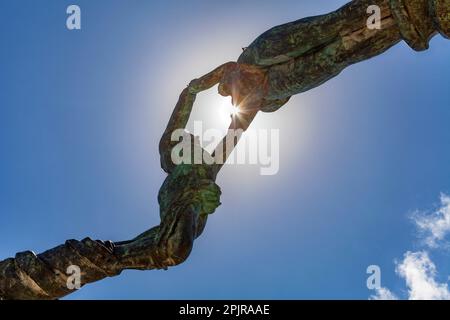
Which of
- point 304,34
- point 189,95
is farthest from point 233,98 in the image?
point 304,34

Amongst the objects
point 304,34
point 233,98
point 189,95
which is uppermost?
point 304,34

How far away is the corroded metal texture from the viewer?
6.14 meters

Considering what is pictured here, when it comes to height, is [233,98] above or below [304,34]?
below

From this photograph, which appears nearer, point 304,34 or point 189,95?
point 304,34

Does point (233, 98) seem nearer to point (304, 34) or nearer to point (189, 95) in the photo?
point (189, 95)

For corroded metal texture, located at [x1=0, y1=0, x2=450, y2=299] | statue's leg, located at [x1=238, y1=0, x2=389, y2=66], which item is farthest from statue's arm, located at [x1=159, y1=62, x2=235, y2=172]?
statue's leg, located at [x1=238, y1=0, x2=389, y2=66]

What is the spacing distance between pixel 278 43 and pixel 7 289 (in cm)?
404

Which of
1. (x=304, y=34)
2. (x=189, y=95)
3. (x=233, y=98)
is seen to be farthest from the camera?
(x=189, y=95)

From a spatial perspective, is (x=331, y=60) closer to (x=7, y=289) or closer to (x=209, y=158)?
(x=209, y=158)

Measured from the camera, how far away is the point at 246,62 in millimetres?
7770

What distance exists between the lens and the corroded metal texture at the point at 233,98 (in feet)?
20.1

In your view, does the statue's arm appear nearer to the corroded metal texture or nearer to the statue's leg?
the corroded metal texture

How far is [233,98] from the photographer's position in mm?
7699
